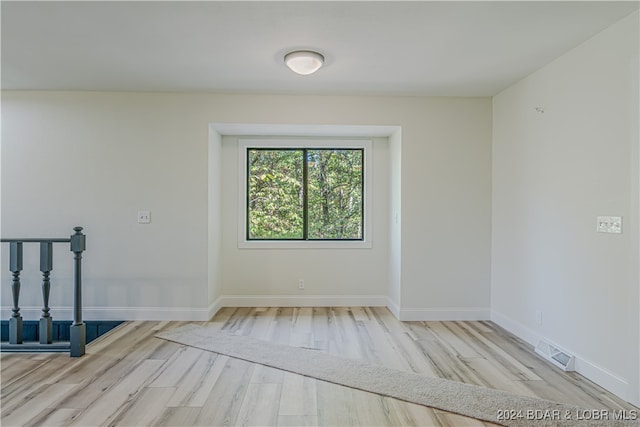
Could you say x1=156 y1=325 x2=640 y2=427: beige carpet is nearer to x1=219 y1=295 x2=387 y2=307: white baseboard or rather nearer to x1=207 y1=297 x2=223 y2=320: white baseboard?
x1=207 y1=297 x2=223 y2=320: white baseboard

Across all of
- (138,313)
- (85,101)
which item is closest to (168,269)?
(138,313)

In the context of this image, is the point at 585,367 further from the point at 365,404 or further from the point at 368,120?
the point at 368,120

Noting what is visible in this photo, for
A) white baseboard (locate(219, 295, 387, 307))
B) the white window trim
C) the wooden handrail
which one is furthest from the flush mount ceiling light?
white baseboard (locate(219, 295, 387, 307))

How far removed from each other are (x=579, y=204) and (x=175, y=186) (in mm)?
3809

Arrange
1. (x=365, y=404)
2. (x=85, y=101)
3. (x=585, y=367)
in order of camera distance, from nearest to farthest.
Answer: (x=365, y=404) < (x=585, y=367) < (x=85, y=101)

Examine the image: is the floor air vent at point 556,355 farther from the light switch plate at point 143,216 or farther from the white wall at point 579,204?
the light switch plate at point 143,216

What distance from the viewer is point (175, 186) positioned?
417 cm

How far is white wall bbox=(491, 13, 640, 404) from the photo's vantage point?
243cm

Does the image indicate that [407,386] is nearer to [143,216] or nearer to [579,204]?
[579,204]

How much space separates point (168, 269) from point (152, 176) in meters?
1.04

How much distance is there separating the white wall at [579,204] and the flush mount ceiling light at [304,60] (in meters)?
1.98

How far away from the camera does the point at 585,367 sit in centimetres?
278

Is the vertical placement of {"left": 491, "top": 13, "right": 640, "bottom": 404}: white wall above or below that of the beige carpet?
above

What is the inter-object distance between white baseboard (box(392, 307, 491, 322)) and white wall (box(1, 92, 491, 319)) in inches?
0.6
